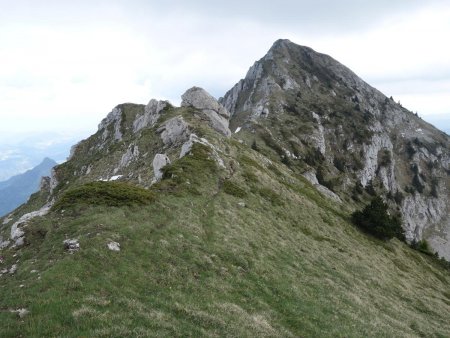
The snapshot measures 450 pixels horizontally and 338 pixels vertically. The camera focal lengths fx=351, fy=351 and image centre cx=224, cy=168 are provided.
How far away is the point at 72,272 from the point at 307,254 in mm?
26007

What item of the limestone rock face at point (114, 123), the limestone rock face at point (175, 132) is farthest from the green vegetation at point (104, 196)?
the limestone rock face at point (114, 123)

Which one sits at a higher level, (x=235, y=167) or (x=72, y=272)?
(x=235, y=167)

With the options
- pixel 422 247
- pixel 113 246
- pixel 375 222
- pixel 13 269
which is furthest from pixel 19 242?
pixel 422 247

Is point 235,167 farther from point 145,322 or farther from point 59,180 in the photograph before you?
point 59,180

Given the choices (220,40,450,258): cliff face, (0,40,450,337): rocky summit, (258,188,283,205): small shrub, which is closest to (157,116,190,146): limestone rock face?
(0,40,450,337): rocky summit

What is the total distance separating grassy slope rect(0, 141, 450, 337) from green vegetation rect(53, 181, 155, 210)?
3.88 ft

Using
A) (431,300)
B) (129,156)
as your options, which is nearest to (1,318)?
(431,300)

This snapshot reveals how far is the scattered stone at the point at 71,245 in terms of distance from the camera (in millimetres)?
23156

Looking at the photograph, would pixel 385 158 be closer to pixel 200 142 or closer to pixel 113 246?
pixel 200 142

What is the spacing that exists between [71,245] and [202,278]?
915cm

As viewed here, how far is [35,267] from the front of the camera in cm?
2117

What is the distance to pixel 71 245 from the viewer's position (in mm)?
23609

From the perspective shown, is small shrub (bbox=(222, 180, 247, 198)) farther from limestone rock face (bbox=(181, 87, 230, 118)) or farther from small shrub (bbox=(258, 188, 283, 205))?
limestone rock face (bbox=(181, 87, 230, 118))

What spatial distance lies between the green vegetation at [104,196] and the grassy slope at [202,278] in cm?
118
